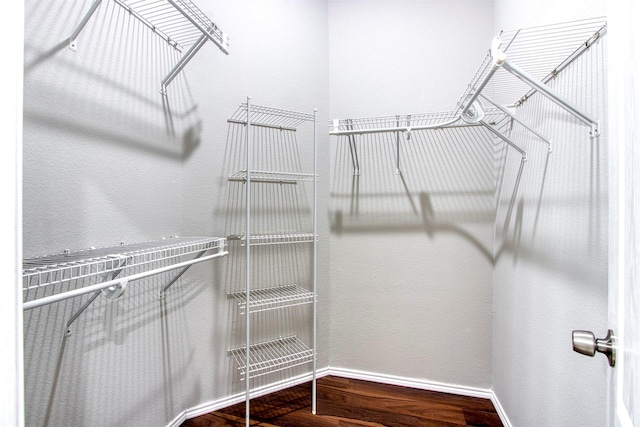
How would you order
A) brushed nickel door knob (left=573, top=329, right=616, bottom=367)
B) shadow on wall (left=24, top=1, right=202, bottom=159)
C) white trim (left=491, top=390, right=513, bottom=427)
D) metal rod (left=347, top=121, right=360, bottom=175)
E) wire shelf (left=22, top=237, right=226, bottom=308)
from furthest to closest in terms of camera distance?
metal rod (left=347, top=121, right=360, bottom=175), white trim (left=491, top=390, right=513, bottom=427), shadow on wall (left=24, top=1, right=202, bottom=159), wire shelf (left=22, top=237, right=226, bottom=308), brushed nickel door knob (left=573, top=329, right=616, bottom=367)

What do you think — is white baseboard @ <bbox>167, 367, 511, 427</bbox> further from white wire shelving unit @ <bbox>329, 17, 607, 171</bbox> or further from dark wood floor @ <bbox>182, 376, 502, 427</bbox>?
white wire shelving unit @ <bbox>329, 17, 607, 171</bbox>

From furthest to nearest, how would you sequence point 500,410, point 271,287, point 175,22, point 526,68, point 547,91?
point 271,287, point 500,410, point 175,22, point 526,68, point 547,91

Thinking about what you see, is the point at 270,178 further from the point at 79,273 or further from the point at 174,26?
the point at 79,273

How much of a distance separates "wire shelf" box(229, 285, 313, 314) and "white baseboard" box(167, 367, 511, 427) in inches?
20.6

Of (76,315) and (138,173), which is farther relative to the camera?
(138,173)

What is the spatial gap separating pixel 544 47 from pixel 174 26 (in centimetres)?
155

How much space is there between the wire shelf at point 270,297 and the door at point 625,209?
135 centimetres

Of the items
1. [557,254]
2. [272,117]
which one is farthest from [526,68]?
[272,117]

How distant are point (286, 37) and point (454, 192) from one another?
4.75ft

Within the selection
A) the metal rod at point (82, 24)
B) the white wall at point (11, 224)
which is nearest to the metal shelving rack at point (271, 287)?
the metal rod at point (82, 24)

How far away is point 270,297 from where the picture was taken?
1.72 m

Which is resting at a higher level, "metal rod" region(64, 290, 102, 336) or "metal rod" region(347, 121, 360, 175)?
"metal rod" region(347, 121, 360, 175)

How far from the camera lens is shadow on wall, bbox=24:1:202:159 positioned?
95 centimetres

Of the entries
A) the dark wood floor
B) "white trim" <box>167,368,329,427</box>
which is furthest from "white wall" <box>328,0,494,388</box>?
"white trim" <box>167,368,329,427</box>
